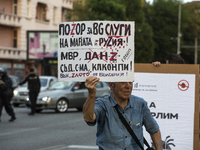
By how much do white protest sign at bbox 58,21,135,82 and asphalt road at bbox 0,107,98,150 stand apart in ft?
19.1

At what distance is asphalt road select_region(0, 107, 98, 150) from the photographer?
10.4m

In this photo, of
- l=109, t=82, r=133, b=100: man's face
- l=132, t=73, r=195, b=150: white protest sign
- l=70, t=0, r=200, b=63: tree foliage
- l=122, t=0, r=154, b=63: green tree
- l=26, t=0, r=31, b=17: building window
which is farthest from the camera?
l=122, t=0, r=154, b=63: green tree

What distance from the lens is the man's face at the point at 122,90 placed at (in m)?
4.39

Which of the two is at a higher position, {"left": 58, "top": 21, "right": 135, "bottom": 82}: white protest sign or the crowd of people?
{"left": 58, "top": 21, "right": 135, "bottom": 82}: white protest sign

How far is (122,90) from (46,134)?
8.49 metres

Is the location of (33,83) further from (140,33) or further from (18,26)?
(140,33)

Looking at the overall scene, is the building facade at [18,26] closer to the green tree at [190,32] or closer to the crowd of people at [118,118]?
the green tree at [190,32]

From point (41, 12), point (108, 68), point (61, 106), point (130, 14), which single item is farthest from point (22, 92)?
point (130, 14)

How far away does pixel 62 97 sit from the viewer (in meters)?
20.4

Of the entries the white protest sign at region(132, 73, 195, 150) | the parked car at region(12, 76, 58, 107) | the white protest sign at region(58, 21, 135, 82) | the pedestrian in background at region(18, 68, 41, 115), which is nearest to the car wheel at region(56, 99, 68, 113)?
the pedestrian in background at region(18, 68, 41, 115)

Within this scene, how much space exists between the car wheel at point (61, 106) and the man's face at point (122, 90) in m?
15.9

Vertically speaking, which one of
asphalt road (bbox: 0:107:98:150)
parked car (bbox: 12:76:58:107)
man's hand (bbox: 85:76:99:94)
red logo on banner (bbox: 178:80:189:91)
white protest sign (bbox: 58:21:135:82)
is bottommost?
asphalt road (bbox: 0:107:98:150)

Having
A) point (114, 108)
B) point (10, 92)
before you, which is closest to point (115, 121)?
point (114, 108)

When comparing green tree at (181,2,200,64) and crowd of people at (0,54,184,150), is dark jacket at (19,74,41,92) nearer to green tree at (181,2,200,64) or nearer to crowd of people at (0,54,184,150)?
crowd of people at (0,54,184,150)
